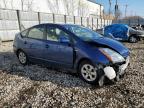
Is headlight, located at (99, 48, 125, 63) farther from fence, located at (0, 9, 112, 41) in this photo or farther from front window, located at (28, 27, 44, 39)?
fence, located at (0, 9, 112, 41)

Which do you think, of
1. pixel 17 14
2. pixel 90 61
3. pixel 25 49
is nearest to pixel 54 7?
pixel 17 14

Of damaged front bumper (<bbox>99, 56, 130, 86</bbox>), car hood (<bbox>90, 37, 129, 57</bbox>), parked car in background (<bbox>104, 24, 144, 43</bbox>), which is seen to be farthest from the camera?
parked car in background (<bbox>104, 24, 144, 43</bbox>)

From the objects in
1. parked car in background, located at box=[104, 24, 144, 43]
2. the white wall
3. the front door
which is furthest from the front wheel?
the white wall

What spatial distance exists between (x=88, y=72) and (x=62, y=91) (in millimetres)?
854

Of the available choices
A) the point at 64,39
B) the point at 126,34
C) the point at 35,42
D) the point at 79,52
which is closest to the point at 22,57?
the point at 35,42

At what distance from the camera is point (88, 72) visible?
5.41m

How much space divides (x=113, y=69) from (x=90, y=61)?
58 cm

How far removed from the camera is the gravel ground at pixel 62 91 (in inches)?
175

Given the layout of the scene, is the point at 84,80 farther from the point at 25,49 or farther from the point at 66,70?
→ the point at 25,49

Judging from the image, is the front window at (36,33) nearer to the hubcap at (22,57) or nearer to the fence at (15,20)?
the hubcap at (22,57)

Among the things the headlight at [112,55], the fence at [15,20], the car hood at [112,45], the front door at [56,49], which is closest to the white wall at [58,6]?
the fence at [15,20]

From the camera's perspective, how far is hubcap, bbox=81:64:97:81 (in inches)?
209

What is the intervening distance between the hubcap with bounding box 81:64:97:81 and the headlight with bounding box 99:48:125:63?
18.4 inches

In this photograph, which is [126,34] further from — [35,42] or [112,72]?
[112,72]
